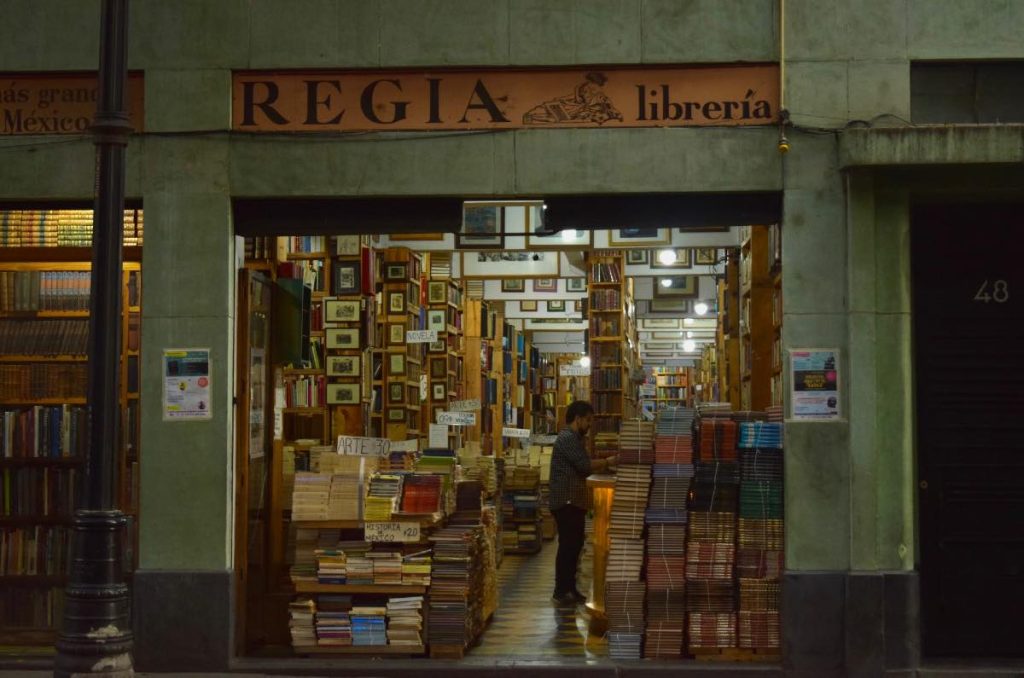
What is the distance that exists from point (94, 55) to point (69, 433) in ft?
8.80

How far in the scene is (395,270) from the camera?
1600cm

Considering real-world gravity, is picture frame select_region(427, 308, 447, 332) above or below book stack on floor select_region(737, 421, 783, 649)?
above

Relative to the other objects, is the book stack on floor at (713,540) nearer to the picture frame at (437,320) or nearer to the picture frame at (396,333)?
the picture frame at (396,333)

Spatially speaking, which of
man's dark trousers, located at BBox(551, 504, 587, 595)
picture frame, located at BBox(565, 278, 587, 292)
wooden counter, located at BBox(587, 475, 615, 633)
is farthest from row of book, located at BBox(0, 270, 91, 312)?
picture frame, located at BBox(565, 278, 587, 292)

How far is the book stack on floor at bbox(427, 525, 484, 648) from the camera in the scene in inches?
365

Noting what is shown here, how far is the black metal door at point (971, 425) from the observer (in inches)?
351

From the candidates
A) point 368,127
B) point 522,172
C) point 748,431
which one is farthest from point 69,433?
point 748,431

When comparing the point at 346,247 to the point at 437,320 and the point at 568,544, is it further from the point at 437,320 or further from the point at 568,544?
the point at 568,544

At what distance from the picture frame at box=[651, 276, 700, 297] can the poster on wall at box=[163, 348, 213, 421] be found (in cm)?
1716

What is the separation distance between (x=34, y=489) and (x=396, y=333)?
6803 millimetres

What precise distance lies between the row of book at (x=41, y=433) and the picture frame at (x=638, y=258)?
11.4m

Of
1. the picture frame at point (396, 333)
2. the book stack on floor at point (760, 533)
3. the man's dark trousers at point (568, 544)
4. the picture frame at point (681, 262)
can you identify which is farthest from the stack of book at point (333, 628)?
the picture frame at point (681, 262)

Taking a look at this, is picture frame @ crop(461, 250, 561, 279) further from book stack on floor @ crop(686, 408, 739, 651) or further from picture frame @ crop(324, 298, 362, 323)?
book stack on floor @ crop(686, 408, 739, 651)

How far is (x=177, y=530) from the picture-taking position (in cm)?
899
